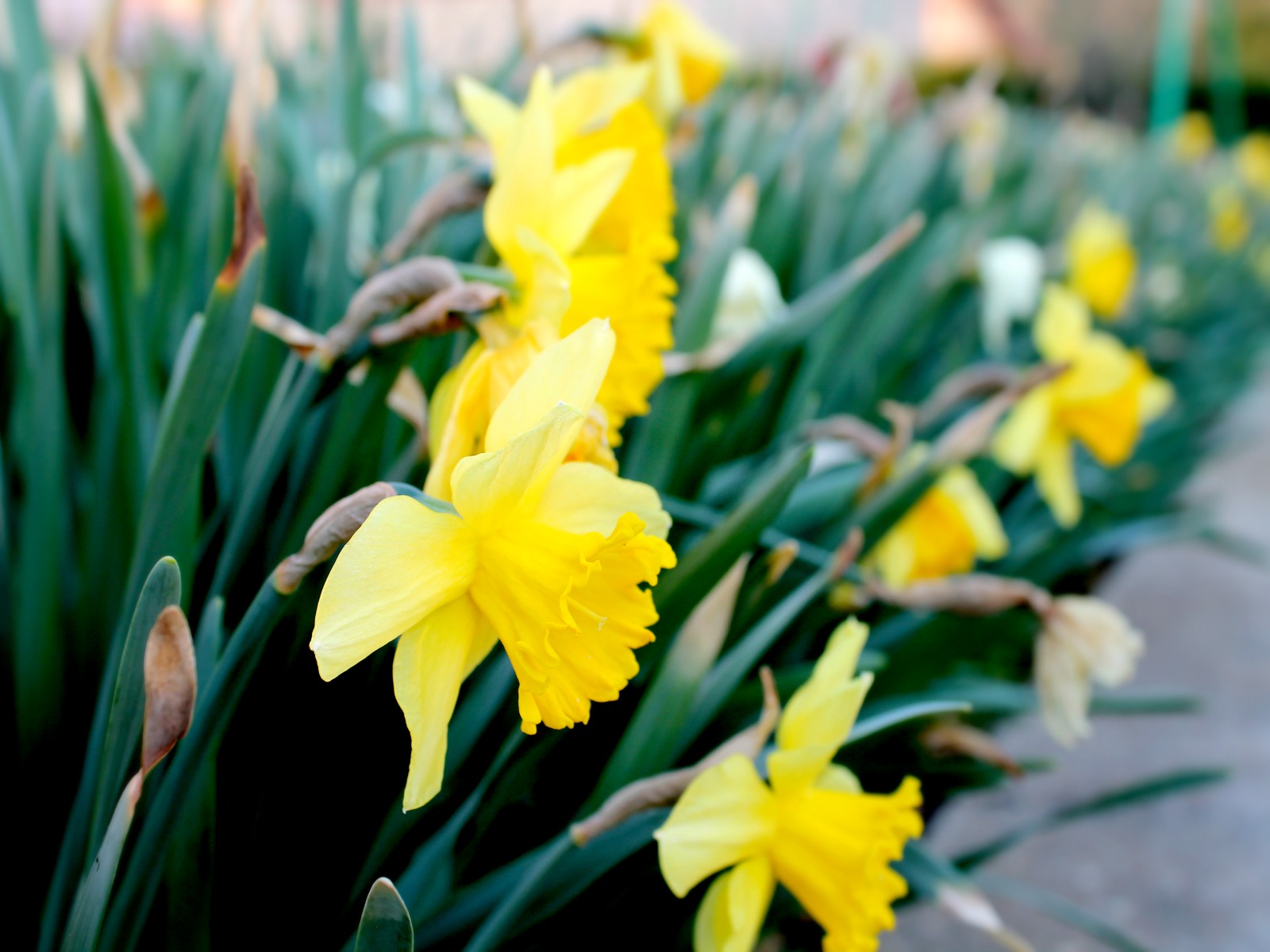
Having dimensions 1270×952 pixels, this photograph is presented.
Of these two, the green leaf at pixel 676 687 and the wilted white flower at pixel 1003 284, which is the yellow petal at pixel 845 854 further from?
the wilted white flower at pixel 1003 284

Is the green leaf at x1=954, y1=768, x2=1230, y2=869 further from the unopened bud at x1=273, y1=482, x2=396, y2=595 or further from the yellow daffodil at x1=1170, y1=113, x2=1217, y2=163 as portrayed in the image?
the yellow daffodil at x1=1170, y1=113, x2=1217, y2=163

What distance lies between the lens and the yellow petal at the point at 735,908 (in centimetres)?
50

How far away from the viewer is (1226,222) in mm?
3402

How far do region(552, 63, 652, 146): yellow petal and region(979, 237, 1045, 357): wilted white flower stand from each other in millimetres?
821

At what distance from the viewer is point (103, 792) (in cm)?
43

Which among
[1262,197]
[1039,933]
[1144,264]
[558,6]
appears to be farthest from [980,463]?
[1262,197]

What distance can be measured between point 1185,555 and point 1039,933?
1.67 m

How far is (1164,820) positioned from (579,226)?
1343mm

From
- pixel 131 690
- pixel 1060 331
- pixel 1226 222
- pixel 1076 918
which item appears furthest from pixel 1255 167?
pixel 131 690

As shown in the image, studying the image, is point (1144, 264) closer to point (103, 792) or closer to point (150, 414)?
point (150, 414)

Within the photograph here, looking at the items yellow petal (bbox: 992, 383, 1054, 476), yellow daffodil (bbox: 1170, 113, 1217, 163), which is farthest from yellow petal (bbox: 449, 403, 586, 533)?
yellow daffodil (bbox: 1170, 113, 1217, 163)

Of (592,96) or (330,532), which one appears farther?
(592,96)

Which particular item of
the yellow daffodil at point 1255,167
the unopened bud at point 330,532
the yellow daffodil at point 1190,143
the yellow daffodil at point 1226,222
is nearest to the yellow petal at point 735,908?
the unopened bud at point 330,532

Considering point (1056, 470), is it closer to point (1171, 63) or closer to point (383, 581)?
point (383, 581)
